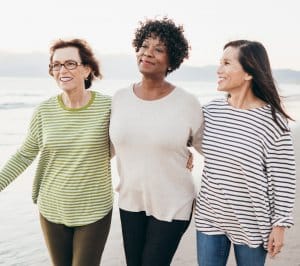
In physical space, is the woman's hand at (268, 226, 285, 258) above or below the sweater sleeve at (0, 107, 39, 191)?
below

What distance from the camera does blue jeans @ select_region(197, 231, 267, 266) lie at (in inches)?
111

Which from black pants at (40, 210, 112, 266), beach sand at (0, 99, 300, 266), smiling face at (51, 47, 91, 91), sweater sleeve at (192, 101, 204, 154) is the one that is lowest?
beach sand at (0, 99, 300, 266)

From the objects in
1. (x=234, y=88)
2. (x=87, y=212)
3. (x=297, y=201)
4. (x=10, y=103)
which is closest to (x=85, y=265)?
(x=87, y=212)

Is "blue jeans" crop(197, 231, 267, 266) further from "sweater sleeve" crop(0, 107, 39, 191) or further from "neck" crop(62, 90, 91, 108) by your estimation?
"sweater sleeve" crop(0, 107, 39, 191)

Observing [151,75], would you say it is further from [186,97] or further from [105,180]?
[105,180]

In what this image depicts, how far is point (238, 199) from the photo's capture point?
279 cm

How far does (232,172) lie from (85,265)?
1142 millimetres

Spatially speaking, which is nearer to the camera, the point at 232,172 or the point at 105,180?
the point at 232,172

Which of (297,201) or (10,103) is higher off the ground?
(297,201)

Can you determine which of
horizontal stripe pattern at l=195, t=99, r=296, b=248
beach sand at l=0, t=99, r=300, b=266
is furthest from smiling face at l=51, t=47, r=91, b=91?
beach sand at l=0, t=99, r=300, b=266

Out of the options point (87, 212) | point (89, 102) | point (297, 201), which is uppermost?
point (89, 102)

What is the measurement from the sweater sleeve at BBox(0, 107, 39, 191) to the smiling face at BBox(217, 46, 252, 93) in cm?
128

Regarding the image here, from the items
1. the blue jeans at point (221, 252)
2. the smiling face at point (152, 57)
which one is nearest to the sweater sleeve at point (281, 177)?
the blue jeans at point (221, 252)

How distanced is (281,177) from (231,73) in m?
0.69
